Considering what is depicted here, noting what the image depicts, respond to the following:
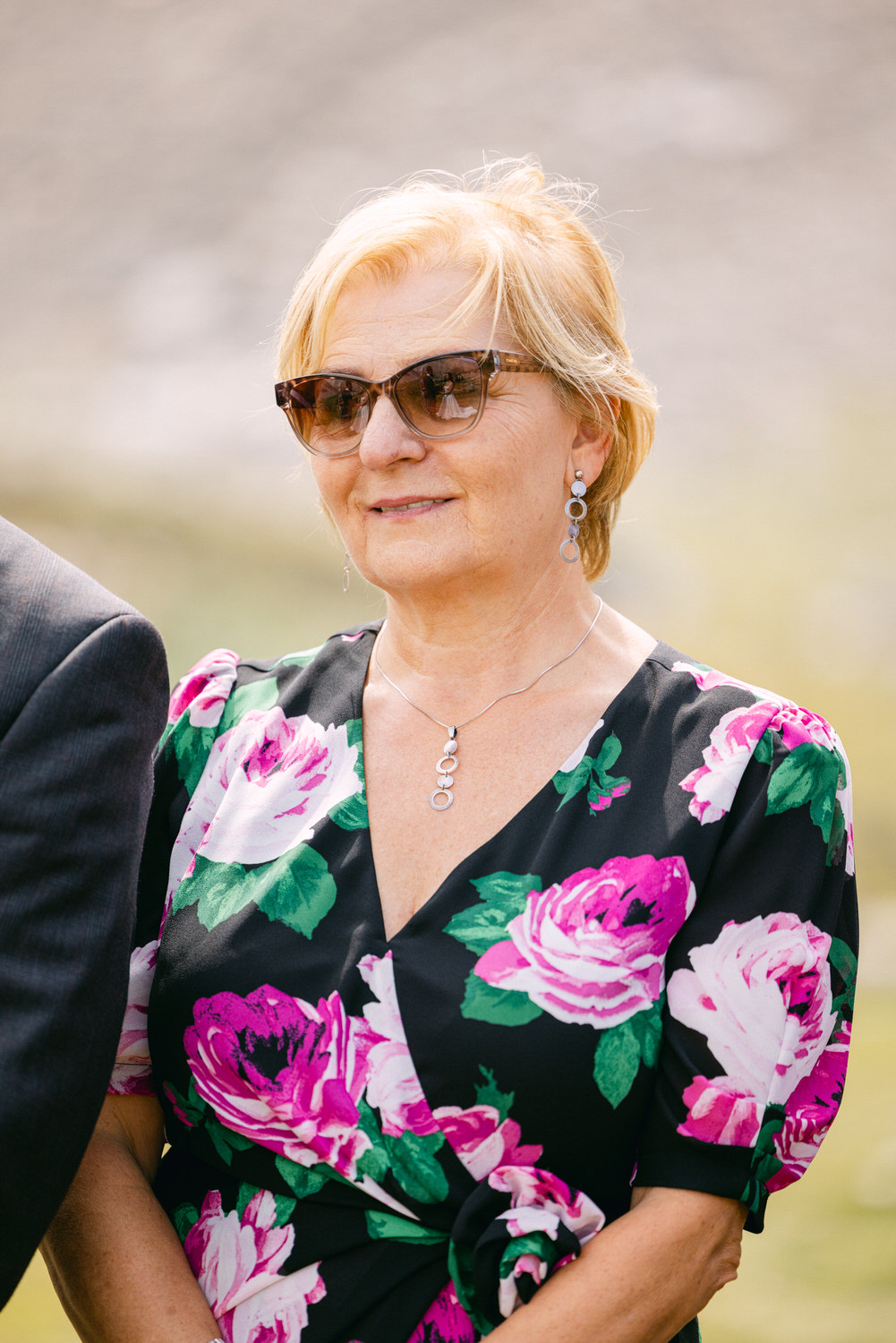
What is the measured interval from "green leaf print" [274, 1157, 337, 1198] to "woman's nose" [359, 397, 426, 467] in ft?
3.07

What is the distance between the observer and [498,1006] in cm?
135

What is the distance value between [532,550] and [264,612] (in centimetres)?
261

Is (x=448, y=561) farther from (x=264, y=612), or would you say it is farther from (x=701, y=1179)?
(x=264, y=612)

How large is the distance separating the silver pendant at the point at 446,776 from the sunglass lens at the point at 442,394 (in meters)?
0.44

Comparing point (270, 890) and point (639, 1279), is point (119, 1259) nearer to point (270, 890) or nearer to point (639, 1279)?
point (270, 890)

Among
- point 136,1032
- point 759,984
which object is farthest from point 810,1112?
point 136,1032

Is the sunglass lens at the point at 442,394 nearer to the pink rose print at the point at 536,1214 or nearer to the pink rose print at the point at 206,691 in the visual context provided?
the pink rose print at the point at 206,691

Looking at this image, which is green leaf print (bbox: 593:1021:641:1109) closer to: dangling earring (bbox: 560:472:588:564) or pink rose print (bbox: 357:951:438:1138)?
pink rose print (bbox: 357:951:438:1138)

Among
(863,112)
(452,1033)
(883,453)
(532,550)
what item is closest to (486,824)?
(452,1033)

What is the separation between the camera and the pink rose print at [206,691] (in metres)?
1.72

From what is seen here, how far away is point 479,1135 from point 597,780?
470mm

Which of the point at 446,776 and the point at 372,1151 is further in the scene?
the point at 446,776

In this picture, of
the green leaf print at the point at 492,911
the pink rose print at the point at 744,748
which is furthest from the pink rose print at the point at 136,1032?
the pink rose print at the point at 744,748

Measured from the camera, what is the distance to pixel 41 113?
12.6 ft
